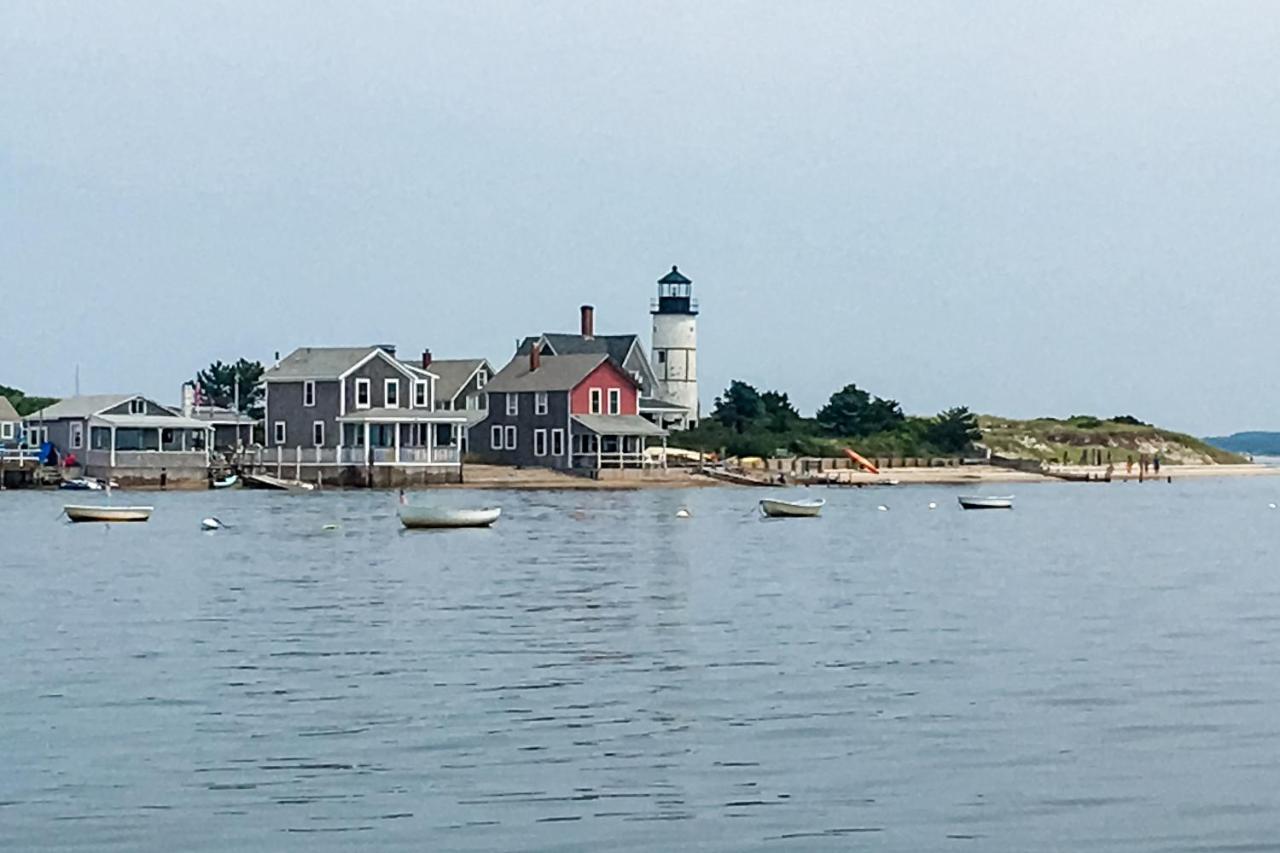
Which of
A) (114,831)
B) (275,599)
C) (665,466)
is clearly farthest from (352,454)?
(114,831)

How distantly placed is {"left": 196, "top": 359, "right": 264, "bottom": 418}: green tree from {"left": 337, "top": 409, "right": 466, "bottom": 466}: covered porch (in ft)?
110

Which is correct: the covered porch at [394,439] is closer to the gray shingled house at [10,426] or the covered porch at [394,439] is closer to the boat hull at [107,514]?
the gray shingled house at [10,426]

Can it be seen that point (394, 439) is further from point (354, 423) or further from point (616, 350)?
point (616, 350)

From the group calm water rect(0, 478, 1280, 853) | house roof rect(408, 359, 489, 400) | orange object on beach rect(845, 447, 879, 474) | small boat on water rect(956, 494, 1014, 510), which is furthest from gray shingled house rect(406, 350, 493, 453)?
calm water rect(0, 478, 1280, 853)

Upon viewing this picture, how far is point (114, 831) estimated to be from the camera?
1775 centimetres

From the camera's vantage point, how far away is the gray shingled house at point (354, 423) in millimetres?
93438

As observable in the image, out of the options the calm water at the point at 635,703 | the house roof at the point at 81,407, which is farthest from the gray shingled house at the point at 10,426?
the calm water at the point at 635,703

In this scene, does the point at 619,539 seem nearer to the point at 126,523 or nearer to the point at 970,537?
the point at 970,537

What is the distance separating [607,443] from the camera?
9950cm

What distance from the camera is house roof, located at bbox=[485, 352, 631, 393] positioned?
9950 cm

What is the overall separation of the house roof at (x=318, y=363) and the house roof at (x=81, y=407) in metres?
7.32

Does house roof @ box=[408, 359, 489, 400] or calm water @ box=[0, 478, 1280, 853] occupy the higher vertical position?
house roof @ box=[408, 359, 489, 400]

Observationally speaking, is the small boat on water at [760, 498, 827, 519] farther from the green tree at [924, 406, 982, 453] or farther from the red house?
the green tree at [924, 406, 982, 453]

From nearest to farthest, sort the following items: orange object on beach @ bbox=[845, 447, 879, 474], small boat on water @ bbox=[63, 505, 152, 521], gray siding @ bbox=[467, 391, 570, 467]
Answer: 1. small boat on water @ bbox=[63, 505, 152, 521]
2. gray siding @ bbox=[467, 391, 570, 467]
3. orange object on beach @ bbox=[845, 447, 879, 474]
